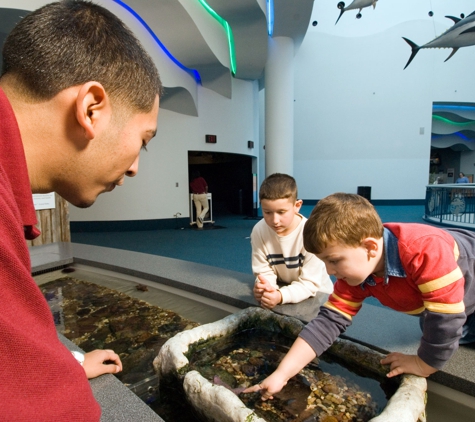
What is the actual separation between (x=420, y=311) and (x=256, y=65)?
8572 mm

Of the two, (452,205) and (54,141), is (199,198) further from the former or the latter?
A: (54,141)

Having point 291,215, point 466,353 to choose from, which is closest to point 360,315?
point 466,353

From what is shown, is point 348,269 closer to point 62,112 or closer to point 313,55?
point 62,112

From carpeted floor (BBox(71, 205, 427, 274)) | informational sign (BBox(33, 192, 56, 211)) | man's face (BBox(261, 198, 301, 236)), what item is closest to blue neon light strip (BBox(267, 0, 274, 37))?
carpeted floor (BBox(71, 205, 427, 274))

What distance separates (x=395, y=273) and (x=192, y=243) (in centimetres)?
544

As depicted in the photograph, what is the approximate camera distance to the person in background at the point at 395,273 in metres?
1.13

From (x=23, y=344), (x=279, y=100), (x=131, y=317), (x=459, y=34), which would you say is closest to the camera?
(x=23, y=344)

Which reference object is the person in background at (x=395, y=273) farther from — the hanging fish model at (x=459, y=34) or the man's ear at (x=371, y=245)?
the hanging fish model at (x=459, y=34)

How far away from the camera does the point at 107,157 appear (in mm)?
717

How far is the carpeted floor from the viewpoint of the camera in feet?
16.5

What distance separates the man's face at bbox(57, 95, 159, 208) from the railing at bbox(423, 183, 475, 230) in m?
8.66

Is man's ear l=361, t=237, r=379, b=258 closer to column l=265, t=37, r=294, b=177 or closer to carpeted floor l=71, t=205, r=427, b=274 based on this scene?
carpeted floor l=71, t=205, r=427, b=274

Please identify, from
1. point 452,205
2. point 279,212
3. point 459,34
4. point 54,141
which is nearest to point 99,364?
point 54,141

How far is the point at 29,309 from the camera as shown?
0.48m
